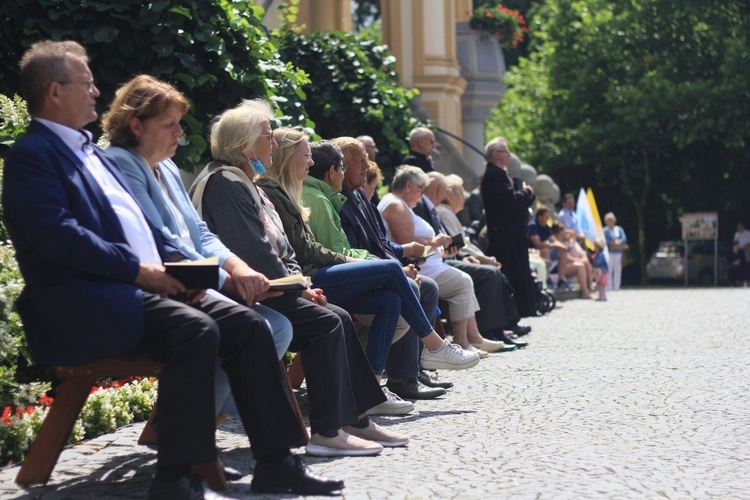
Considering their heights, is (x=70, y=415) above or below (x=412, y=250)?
below

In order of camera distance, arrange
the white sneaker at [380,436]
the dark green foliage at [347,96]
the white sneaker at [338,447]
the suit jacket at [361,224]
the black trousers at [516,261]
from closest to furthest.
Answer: the white sneaker at [338,447] → the white sneaker at [380,436] → the suit jacket at [361,224] → the black trousers at [516,261] → the dark green foliage at [347,96]

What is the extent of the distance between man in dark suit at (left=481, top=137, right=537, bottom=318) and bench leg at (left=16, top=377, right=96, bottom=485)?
7704 mm

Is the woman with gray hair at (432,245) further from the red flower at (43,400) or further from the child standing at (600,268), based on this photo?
the child standing at (600,268)

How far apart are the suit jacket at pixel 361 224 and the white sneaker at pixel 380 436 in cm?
203

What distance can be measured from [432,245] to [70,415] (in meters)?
4.68

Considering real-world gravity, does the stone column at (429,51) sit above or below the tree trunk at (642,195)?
above

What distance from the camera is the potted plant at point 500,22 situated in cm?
2311

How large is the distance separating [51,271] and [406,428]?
8.36 feet

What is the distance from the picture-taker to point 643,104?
1422 inches

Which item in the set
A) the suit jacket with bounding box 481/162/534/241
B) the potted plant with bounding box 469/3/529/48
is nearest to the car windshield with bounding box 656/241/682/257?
the potted plant with bounding box 469/3/529/48

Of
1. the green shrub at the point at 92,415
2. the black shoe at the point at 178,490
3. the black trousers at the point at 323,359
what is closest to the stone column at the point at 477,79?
the green shrub at the point at 92,415

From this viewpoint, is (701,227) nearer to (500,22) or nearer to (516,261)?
(500,22)

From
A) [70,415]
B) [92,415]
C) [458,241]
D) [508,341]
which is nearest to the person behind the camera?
[70,415]

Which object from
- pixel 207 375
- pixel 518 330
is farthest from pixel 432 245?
pixel 207 375
